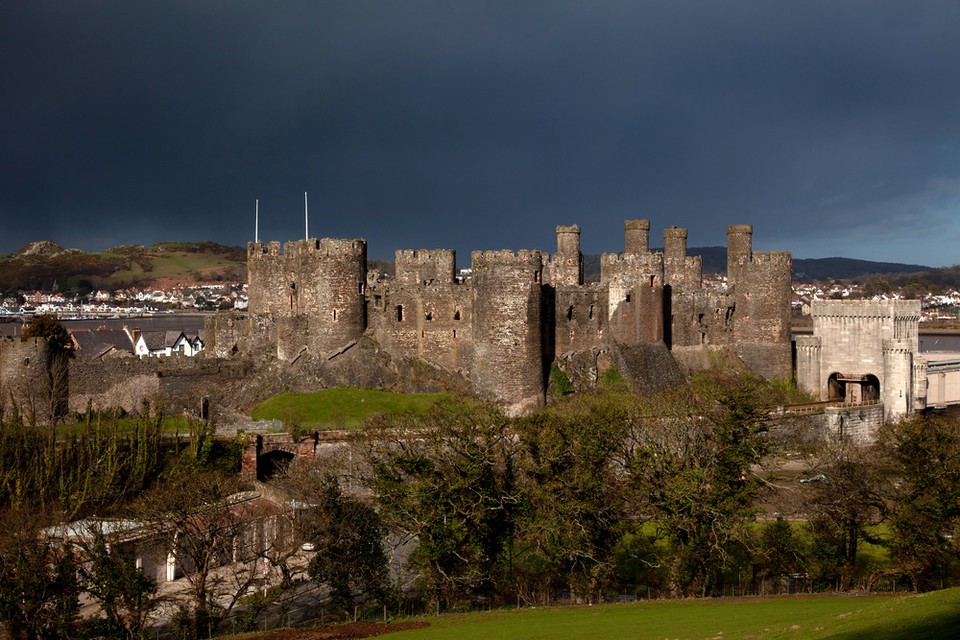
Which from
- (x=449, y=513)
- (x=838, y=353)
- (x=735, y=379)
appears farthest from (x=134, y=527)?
(x=838, y=353)

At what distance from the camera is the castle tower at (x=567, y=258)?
5631 cm

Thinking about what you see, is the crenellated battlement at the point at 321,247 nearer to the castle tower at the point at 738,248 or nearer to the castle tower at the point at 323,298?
the castle tower at the point at 323,298

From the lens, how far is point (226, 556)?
33656 mm

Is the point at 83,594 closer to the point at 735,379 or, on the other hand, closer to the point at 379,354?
the point at 379,354

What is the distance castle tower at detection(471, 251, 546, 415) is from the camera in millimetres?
44094

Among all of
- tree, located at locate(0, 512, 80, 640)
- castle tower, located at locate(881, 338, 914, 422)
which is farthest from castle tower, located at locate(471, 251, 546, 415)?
castle tower, located at locate(881, 338, 914, 422)

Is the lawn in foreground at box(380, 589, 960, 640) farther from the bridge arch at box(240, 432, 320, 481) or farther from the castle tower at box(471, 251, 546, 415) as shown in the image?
the castle tower at box(471, 251, 546, 415)

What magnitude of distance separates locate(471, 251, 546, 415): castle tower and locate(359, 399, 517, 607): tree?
381 inches

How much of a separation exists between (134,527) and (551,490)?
13229 mm

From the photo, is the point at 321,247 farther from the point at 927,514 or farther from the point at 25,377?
the point at 927,514

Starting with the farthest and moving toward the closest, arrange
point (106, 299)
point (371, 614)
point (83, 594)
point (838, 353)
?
point (106, 299) → point (838, 353) → point (83, 594) → point (371, 614)

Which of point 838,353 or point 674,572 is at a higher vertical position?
point 838,353

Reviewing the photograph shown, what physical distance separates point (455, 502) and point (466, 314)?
52.5ft

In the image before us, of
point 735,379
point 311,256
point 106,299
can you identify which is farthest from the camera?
point 106,299
